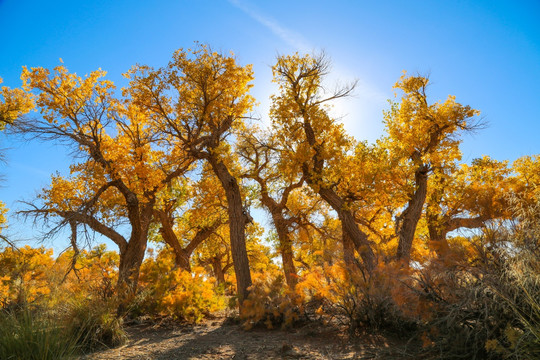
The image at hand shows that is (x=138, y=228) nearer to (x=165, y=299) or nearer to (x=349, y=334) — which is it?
(x=165, y=299)

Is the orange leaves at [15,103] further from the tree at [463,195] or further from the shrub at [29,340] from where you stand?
the tree at [463,195]

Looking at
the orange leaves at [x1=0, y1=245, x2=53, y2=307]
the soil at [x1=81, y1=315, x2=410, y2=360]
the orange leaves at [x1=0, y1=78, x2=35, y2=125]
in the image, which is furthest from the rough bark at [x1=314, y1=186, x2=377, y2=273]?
the orange leaves at [x1=0, y1=78, x2=35, y2=125]

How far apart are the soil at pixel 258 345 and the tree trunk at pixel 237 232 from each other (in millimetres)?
1586

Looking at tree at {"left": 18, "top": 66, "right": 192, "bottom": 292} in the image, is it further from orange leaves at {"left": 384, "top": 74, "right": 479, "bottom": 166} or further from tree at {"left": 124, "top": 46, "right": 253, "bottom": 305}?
orange leaves at {"left": 384, "top": 74, "right": 479, "bottom": 166}

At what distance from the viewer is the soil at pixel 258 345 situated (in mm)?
4562

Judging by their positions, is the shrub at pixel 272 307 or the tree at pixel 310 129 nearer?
the shrub at pixel 272 307

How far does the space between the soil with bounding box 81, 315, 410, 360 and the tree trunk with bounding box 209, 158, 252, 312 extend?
1586mm

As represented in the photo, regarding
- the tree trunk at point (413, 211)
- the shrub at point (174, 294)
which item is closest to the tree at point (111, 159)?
the shrub at point (174, 294)

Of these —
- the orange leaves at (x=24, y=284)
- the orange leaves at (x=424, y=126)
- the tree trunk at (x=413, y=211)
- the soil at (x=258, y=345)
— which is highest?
the orange leaves at (x=424, y=126)

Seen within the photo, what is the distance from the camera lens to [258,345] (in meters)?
5.40

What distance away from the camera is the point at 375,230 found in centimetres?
1330

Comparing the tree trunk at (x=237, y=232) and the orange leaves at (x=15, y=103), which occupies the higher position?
the orange leaves at (x=15, y=103)

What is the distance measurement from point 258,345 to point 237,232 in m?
3.78

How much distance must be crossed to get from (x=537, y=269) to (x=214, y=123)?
814 centimetres
